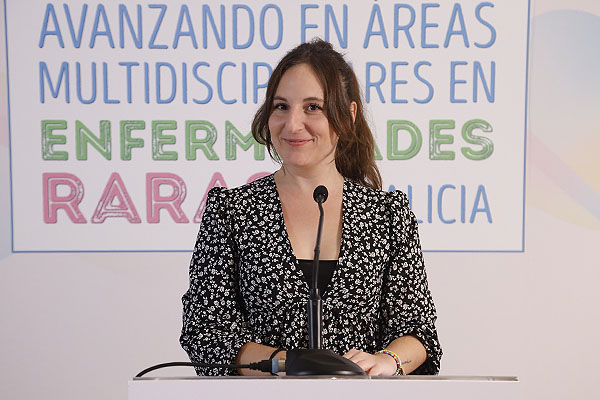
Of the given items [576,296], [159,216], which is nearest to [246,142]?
[159,216]

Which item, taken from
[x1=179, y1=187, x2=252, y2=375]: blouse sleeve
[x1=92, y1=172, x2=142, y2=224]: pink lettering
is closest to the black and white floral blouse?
[x1=179, y1=187, x2=252, y2=375]: blouse sleeve

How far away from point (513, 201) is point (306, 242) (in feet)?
5.28

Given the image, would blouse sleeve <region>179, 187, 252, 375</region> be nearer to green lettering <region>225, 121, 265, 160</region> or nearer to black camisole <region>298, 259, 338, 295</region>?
black camisole <region>298, 259, 338, 295</region>

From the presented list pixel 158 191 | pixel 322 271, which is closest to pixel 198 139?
pixel 158 191

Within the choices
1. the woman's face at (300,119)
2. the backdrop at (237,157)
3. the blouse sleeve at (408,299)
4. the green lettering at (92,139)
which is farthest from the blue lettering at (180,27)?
the blouse sleeve at (408,299)

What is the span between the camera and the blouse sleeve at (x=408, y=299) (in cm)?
132

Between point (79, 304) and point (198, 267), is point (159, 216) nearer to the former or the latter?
point (79, 304)

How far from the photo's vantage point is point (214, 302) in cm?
128

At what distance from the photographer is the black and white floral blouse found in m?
1.28

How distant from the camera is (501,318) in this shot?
9.04ft

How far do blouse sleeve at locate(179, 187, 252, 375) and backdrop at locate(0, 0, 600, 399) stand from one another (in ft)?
Answer: 4.44

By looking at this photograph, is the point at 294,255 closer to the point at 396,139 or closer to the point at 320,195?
the point at 320,195

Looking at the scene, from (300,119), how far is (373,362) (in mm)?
498

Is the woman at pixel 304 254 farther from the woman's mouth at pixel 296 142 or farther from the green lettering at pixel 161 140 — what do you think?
the green lettering at pixel 161 140
